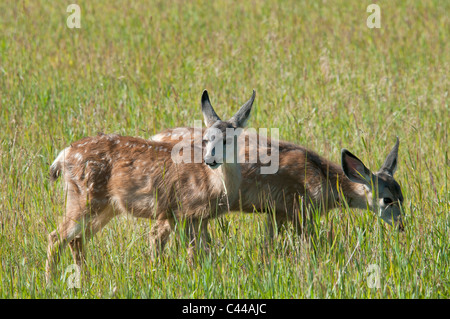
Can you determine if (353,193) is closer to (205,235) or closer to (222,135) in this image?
(222,135)

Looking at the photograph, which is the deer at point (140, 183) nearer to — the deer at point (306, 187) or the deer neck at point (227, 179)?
the deer neck at point (227, 179)

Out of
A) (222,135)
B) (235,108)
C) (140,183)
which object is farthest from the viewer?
(235,108)

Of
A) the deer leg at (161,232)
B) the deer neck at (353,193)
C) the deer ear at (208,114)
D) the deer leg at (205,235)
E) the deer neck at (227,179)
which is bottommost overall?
the deer leg at (161,232)

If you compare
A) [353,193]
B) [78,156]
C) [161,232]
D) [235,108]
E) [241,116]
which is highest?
[241,116]

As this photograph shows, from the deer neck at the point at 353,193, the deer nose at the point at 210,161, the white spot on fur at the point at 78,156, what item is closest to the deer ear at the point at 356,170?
the deer neck at the point at 353,193

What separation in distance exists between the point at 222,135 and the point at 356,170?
1.07 meters

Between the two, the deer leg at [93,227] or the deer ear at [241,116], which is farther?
the deer ear at [241,116]

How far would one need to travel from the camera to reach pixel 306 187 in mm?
6188

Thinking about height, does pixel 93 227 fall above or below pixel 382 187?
below

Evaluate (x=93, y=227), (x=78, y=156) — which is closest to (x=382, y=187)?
(x=93, y=227)

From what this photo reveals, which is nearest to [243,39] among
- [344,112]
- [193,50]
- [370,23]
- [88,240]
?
[193,50]

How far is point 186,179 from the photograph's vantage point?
6.02 meters

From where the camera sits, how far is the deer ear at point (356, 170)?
19.0 ft
